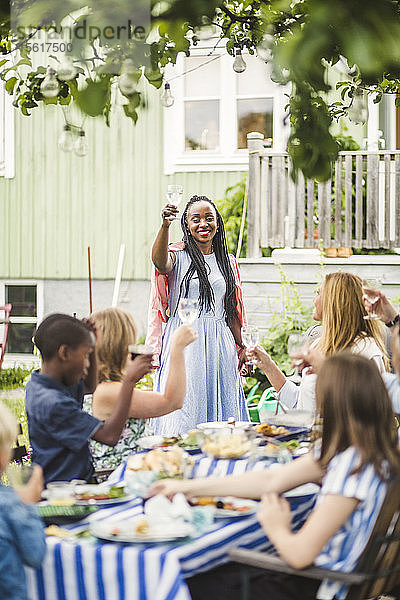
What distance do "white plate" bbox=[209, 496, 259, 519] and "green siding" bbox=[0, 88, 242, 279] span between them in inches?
328

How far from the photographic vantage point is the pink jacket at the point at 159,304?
5.20 m

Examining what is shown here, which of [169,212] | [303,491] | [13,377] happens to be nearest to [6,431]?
[303,491]

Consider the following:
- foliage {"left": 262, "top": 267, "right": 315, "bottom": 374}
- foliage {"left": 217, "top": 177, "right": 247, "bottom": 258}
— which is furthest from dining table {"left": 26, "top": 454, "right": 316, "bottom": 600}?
foliage {"left": 217, "top": 177, "right": 247, "bottom": 258}

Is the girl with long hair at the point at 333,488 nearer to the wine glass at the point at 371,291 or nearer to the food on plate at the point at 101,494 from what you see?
the food on plate at the point at 101,494

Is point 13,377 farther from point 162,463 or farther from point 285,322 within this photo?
point 162,463

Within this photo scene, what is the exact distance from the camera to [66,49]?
5.86ft

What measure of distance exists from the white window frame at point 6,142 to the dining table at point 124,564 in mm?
9982

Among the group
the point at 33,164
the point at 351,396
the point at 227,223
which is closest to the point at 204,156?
the point at 227,223

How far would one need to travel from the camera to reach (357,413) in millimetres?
2527

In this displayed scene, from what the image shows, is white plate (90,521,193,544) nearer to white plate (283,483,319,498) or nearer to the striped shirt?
the striped shirt

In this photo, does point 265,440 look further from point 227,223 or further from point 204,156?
point 204,156

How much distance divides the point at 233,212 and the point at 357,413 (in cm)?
780

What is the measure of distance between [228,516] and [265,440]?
1.00 m

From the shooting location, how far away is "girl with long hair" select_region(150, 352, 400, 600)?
7.80ft
